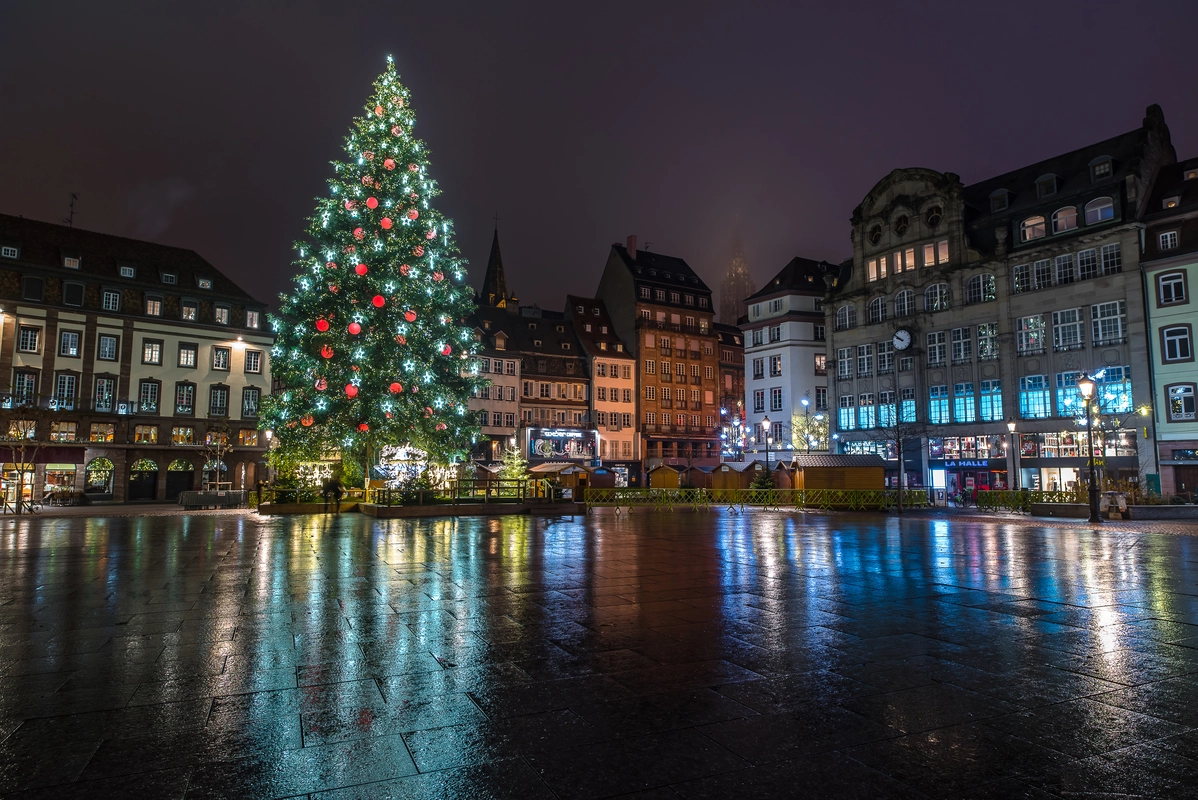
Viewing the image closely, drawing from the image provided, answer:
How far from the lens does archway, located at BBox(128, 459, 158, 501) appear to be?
173 ft

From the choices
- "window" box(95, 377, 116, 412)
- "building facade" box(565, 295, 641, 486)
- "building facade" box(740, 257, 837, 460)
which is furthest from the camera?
"building facade" box(565, 295, 641, 486)

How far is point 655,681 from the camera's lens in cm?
587

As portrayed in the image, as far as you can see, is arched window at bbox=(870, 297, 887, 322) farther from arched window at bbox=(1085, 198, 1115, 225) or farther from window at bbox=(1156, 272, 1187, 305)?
window at bbox=(1156, 272, 1187, 305)

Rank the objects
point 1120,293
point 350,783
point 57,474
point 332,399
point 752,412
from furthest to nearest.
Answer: point 752,412
point 57,474
point 1120,293
point 332,399
point 350,783

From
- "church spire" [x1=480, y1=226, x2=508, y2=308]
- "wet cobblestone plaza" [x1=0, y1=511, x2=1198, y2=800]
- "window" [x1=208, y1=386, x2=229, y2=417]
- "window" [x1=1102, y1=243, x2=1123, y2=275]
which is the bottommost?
"wet cobblestone plaza" [x1=0, y1=511, x2=1198, y2=800]

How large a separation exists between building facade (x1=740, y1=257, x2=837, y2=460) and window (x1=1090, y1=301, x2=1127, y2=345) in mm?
24655

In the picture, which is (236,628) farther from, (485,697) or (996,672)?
(996,672)

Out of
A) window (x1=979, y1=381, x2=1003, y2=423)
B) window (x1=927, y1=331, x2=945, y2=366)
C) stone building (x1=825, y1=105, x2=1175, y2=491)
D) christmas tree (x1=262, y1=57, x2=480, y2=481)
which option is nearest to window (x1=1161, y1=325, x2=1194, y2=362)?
stone building (x1=825, y1=105, x2=1175, y2=491)

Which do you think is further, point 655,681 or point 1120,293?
point 1120,293

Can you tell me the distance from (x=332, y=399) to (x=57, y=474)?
3491cm

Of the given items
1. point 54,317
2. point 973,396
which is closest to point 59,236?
point 54,317

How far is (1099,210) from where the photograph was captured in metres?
46.6

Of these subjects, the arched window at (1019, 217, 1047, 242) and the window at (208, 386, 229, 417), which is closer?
the arched window at (1019, 217, 1047, 242)

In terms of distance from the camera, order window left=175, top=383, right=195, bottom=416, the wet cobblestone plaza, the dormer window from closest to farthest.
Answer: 1. the wet cobblestone plaza
2. the dormer window
3. window left=175, top=383, right=195, bottom=416
